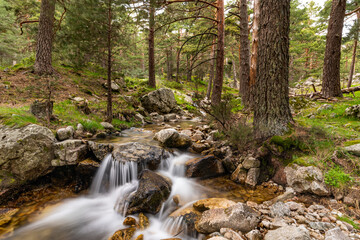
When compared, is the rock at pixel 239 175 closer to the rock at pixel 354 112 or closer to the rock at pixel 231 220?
the rock at pixel 231 220

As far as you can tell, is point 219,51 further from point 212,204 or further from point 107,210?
point 107,210

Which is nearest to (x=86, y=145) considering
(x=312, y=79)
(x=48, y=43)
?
(x=48, y=43)

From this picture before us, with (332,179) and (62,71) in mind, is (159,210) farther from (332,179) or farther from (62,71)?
(62,71)

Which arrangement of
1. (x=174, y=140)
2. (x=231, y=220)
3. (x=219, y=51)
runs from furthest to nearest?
1. (x=219, y=51)
2. (x=174, y=140)
3. (x=231, y=220)

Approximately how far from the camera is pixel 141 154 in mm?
5145

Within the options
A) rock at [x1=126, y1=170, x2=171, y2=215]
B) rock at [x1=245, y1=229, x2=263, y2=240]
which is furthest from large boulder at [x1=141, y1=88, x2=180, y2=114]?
rock at [x1=245, y1=229, x2=263, y2=240]

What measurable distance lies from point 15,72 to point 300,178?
14.1 metres

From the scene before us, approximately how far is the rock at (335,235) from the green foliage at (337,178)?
1130mm

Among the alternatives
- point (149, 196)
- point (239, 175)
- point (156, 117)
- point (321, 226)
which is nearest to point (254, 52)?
point (239, 175)

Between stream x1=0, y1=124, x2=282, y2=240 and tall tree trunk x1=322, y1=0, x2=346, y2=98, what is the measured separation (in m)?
7.48

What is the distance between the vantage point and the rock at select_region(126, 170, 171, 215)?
3.68 metres

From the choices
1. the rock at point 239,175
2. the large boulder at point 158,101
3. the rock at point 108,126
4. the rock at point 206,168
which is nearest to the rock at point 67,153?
the rock at point 108,126

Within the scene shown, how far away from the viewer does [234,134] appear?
4.81 meters

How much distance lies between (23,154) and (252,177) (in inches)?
219
